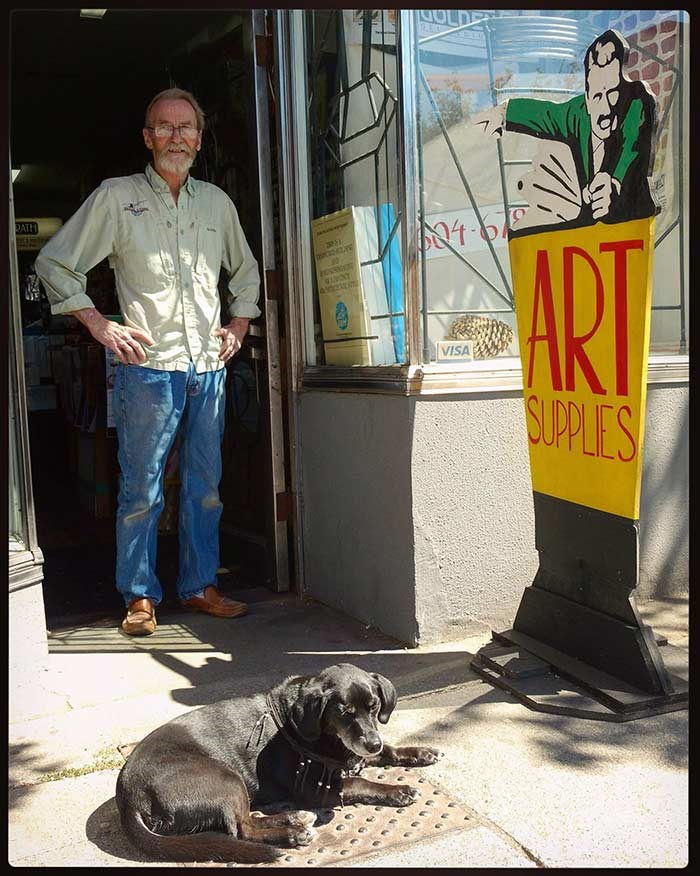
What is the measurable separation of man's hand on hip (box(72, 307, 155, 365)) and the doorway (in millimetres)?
698

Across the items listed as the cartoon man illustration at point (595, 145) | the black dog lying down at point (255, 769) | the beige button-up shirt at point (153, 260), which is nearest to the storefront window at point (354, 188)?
the beige button-up shirt at point (153, 260)

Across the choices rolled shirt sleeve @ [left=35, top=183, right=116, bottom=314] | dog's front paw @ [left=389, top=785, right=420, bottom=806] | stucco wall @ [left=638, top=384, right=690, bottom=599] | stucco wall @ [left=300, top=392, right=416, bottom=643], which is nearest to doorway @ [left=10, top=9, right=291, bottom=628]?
stucco wall @ [left=300, top=392, right=416, bottom=643]

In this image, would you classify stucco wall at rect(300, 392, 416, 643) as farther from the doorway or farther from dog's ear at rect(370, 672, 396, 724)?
dog's ear at rect(370, 672, 396, 724)

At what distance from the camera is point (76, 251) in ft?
14.4

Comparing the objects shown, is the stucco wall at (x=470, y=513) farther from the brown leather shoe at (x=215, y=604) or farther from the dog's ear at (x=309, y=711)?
the dog's ear at (x=309, y=711)

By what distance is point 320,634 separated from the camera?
4.39m

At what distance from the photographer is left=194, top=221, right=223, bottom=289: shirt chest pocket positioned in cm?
463

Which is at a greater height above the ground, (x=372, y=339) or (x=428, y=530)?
(x=372, y=339)

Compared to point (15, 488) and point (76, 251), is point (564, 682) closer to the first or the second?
point (15, 488)

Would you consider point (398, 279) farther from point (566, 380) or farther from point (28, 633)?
point (28, 633)

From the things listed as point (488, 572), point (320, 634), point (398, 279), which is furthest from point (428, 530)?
point (398, 279)

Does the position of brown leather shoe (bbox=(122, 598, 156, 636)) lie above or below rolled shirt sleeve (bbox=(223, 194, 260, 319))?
below

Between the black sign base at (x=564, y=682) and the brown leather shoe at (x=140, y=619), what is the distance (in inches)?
63.9
